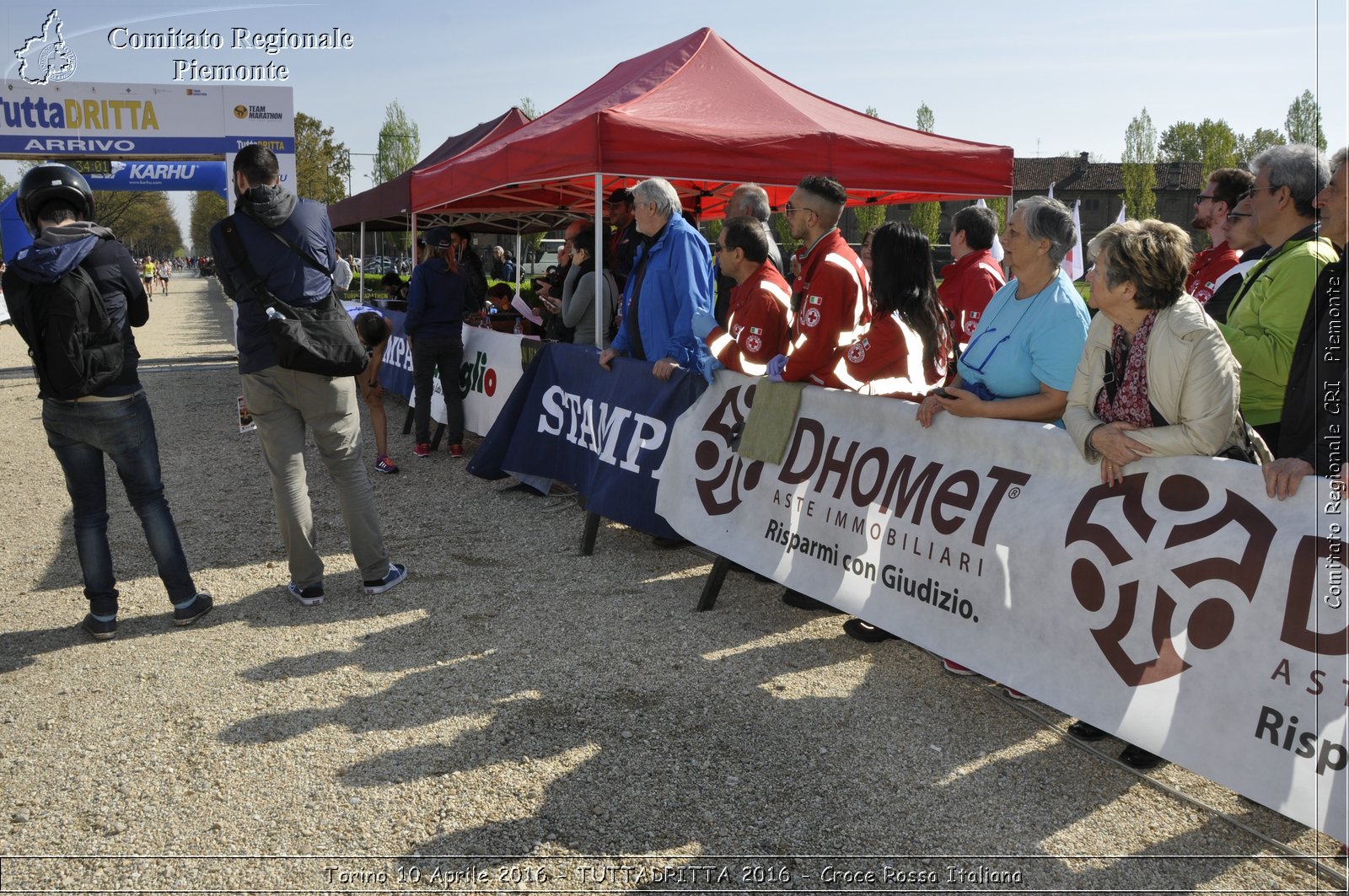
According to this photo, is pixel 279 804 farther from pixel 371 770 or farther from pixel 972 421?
pixel 972 421

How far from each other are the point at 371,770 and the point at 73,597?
107 inches

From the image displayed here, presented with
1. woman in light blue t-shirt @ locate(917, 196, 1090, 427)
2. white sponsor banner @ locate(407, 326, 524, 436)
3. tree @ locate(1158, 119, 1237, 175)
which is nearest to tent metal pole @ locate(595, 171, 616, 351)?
white sponsor banner @ locate(407, 326, 524, 436)

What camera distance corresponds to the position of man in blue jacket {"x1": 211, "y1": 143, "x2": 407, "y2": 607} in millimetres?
4434

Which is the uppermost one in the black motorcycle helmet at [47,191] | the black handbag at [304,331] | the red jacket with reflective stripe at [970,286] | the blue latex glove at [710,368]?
the black motorcycle helmet at [47,191]

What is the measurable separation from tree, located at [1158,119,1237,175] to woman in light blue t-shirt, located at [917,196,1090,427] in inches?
2199

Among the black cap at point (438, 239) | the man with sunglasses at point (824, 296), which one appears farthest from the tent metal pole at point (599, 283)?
the man with sunglasses at point (824, 296)

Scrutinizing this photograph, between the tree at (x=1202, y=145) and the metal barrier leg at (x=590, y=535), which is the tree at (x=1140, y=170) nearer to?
the tree at (x=1202, y=145)

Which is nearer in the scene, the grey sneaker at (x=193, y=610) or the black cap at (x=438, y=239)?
the grey sneaker at (x=193, y=610)

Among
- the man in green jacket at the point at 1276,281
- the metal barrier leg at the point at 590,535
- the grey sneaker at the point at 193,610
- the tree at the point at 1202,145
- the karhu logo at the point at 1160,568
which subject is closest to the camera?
the karhu logo at the point at 1160,568

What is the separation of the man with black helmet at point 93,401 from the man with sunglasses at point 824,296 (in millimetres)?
2830

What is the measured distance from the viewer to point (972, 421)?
11.5 feet

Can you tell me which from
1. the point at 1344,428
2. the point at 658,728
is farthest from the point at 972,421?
the point at 658,728

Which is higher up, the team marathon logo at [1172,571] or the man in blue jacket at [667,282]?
the man in blue jacket at [667,282]

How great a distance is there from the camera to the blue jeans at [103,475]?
425 cm
